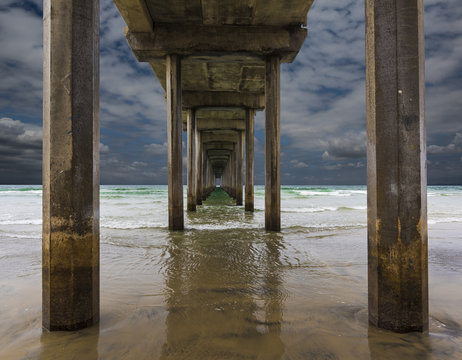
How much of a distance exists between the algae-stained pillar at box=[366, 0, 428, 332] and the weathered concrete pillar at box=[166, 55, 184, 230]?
6419 mm

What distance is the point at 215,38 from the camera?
820cm

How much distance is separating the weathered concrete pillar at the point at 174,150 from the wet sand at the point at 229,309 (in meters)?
2.76

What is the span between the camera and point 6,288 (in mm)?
3457

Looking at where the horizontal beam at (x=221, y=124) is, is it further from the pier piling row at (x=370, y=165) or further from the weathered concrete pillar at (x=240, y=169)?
the pier piling row at (x=370, y=165)

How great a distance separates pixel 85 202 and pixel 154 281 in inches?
70.7

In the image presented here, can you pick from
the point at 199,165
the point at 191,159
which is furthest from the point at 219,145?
the point at 191,159

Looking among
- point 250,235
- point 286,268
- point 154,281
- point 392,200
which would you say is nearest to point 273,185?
point 250,235

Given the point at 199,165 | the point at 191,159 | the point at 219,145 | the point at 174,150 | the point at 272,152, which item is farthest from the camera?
the point at 219,145

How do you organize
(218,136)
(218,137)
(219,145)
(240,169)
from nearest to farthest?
(240,169)
(218,136)
(218,137)
(219,145)

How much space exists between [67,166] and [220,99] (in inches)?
487

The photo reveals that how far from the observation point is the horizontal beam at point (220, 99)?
548 inches

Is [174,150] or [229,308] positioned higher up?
[174,150]

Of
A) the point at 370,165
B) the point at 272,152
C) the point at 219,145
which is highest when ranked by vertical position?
the point at 219,145

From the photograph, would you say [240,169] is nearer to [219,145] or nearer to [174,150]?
[219,145]
